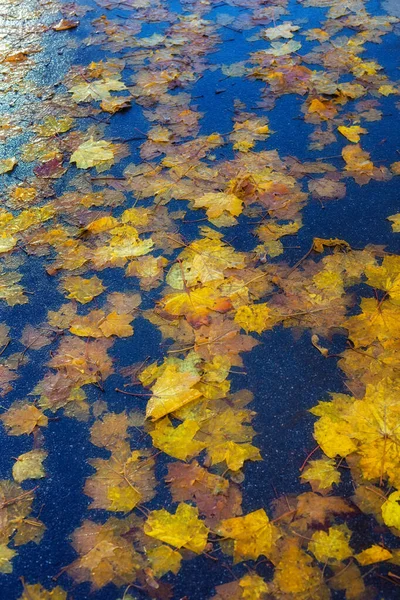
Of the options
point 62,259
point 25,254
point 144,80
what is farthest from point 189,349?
point 144,80

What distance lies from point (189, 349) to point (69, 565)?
84 centimetres

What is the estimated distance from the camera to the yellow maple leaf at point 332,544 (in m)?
1.61

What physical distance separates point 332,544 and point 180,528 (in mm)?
433

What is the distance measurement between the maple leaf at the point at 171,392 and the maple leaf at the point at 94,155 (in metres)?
1.51

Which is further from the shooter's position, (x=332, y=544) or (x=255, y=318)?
(x=255, y=318)

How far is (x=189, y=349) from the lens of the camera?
2.18m

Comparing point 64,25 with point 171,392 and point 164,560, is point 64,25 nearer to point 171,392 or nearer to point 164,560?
point 171,392

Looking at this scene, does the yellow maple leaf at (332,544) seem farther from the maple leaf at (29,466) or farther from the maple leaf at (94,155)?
the maple leaf at (94,155)

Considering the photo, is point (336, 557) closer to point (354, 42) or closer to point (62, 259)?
point (62, 259)

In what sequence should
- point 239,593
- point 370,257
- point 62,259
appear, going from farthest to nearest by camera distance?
point 62,259 < point 370,257 < point 239,593

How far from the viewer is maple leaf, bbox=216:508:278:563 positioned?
1632 millimetres

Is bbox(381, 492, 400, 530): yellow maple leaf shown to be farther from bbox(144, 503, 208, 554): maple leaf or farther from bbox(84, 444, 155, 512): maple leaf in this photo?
bbox(84, 444, 155, 512): maple leaf

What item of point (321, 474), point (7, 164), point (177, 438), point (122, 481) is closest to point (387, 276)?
point (321, 474)

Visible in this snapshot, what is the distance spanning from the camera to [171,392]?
2.03 m
